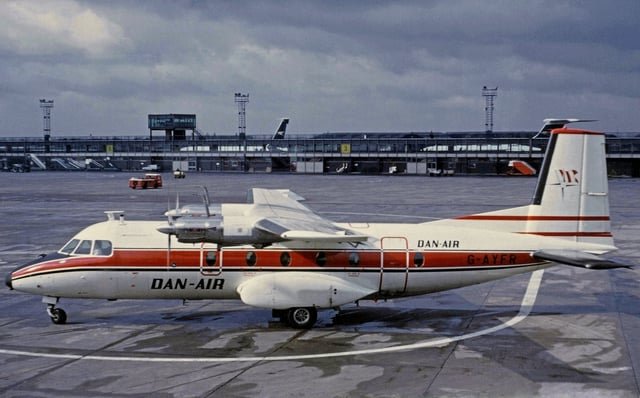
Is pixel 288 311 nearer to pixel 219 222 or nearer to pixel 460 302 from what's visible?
pixel 219 222

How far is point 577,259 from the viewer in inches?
809

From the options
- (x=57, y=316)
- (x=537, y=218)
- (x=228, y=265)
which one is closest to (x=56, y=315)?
(x=57, y=316)

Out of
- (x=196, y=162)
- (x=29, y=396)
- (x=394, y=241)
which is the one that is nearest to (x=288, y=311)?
(x=394, y=241)

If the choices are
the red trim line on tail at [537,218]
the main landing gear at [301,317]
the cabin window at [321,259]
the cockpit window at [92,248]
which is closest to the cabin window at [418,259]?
the red trim line on tail at [537,218]

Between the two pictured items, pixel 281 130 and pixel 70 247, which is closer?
pixel 70 247

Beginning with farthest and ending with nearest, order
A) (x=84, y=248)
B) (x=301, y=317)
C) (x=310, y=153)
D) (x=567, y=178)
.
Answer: (x=310, y=153) < (x=567, y=178) < (x=84, y=248) < (x=301, y=317)

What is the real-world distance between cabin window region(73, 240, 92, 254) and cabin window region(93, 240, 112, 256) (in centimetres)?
19

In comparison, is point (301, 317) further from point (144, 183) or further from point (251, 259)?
point (144, 183)

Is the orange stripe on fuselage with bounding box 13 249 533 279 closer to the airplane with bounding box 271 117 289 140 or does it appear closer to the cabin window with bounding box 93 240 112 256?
the cabin window with bounding box 93 240 112 256

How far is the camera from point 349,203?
68.2 m

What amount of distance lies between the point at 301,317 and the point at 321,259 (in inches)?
72.5

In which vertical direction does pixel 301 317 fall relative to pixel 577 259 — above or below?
below

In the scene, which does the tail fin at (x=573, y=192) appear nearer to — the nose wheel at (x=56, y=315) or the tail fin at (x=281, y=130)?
the nose wheel at (x=56, y=315)

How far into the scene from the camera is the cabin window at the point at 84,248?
71.4 ft
